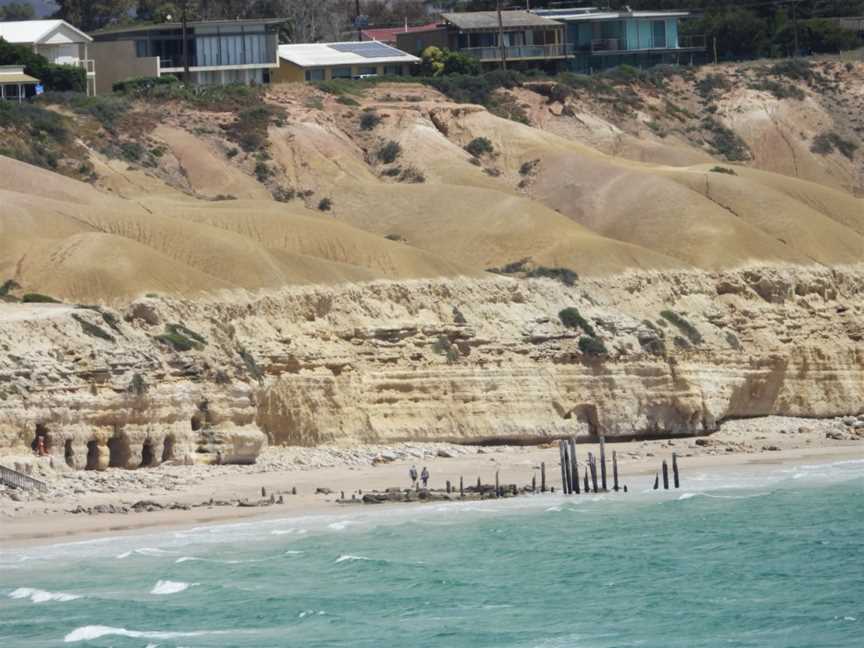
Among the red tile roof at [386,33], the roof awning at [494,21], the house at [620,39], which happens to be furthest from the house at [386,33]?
the roof awning at [494,21]

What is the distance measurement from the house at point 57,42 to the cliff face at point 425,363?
3433cm

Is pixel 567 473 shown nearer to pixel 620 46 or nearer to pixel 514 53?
pixel 514 53

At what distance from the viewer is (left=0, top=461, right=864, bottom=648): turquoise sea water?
42.6m

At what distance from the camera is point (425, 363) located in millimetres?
68500

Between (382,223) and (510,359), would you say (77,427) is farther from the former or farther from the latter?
(382,223)

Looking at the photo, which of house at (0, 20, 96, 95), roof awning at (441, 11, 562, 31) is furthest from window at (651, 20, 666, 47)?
house at (0, 20, 96, 95)

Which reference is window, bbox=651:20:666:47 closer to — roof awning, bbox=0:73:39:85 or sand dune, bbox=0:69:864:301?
sand dune, bbox=0:69:864:301

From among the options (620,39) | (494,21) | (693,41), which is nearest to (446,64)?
(494,21)

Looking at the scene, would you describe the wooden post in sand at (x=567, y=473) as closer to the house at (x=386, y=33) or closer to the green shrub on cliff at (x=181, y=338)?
the green shrub on cliff at (x=181, y=338)

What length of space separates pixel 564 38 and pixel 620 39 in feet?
14.3

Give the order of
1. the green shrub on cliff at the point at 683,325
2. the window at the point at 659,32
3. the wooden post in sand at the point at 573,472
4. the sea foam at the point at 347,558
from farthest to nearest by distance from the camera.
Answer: the window at the point at 659,32 < the green shrub on cliff at the point at 683,325 < the wooden post in sand at the point at 573,472 < the sea foam at the point at 347,558

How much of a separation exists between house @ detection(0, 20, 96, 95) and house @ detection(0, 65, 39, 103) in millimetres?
3906

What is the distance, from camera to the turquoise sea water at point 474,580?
4259cm

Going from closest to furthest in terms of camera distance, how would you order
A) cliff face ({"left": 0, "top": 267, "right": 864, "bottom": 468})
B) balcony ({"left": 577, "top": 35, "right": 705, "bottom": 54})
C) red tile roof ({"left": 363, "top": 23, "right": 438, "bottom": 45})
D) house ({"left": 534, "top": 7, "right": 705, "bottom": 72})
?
cliff face ({"left": 0, "top": 267, "right": 864, "bottom": 468}), house ({"left": 534, "top": 7, "right": 705, "bottom": 72}), balcony ({"left": 577, "top": 35, "right": 705, "bottom": 54}), red tile roof ({"left": 363, "top": 23, "right": 438, "bottom": 45})
